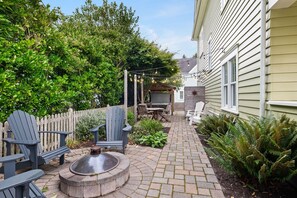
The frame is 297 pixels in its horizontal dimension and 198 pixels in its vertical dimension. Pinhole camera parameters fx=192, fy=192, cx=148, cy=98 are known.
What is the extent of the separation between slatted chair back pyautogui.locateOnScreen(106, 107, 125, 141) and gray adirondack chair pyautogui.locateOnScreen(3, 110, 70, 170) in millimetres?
1079

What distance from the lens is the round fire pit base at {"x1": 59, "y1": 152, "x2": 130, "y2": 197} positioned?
2.38 m

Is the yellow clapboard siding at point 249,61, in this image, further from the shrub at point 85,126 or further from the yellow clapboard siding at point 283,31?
the shrub at point 85,126

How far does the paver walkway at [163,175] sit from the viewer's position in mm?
2506

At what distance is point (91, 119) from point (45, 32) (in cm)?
244

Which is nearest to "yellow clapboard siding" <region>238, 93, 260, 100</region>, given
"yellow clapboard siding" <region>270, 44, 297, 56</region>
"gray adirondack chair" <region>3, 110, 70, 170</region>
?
"yellow clapboard siding" <region>270, 44, 297, 56</region>

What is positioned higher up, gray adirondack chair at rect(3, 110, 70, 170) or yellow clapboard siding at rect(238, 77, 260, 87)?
yellow clapboard siding at rect(238, 77, 260, 87)

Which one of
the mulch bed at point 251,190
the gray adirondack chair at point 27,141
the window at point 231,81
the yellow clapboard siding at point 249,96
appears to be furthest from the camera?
the window at point 231,81

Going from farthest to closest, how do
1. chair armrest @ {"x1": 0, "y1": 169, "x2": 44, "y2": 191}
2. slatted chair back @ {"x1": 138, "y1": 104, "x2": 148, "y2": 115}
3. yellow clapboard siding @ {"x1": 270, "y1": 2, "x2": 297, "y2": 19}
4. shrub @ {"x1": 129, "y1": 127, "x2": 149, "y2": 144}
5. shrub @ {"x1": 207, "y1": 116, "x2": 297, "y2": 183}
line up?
slatted chair back @ {"x1": 138, "y1": 104, "x2": 148, "y2": 115} → shrub @ {"x1": 129, "y1": 127, "x2": 149, "y2": 144} → yellow clapboard siding @ {"x1": 270, "y1": 2, "x2": 297, "y2": 19} → shrub @ {"x1": 207, "y1": 116, "x2": 297, "y2": 183} → chair armrest @ {"x1": 0, "y1": 169, "x2": 44, "y2": 191}

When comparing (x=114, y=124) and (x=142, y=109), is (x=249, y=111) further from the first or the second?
(x=142, y=109)

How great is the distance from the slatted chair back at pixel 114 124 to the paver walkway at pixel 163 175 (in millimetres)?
446

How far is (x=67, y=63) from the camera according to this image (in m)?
5.18

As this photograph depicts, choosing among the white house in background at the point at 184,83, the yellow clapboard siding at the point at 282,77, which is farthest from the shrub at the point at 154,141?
Result: the white house in background at the point at 184,83

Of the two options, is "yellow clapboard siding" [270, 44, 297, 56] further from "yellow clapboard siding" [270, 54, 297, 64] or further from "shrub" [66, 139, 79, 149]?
"shrub" [66, 139, 79, 149]

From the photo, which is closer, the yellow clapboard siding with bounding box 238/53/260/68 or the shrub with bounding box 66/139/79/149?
the yellow clapboard siding with bounding box 238/53/260/68
